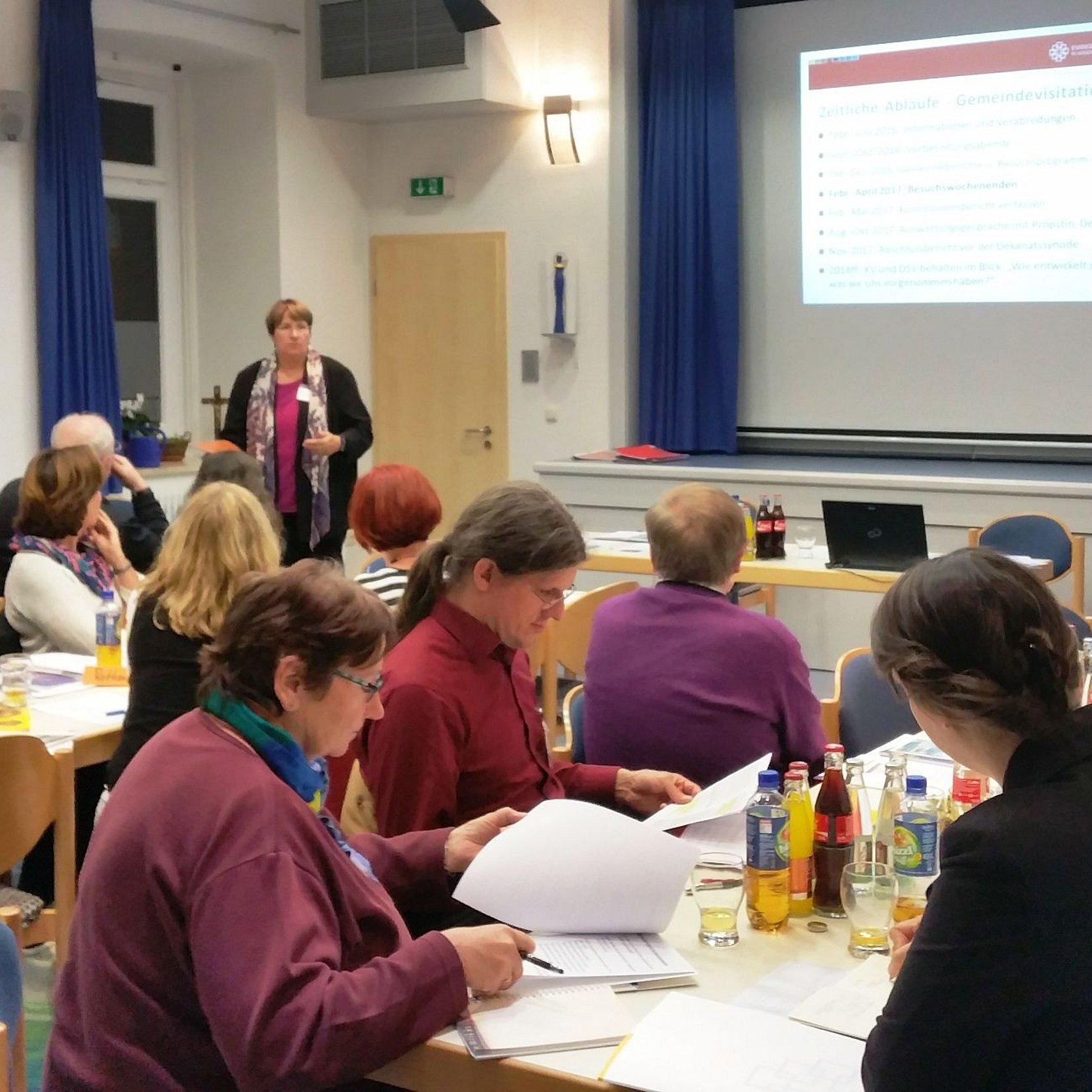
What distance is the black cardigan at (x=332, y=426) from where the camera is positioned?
642cm

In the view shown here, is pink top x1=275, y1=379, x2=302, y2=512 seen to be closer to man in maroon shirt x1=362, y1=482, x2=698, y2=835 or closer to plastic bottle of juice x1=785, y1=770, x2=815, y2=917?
man in maroon shirt x1=362, y1=482, x2=698, y2=835

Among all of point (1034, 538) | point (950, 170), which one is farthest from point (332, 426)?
point (950, 170)

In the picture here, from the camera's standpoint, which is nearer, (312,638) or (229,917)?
(229,917)

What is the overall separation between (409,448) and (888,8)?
3.53 m

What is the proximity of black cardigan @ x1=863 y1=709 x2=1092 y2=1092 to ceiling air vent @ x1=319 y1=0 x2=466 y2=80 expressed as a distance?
6814 millimetres

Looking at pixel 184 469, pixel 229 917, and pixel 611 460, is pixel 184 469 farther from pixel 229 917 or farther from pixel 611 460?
pixel 229 917

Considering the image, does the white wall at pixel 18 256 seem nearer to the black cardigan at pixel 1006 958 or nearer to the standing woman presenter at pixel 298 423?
the standing woman presenter at pixel 298 423

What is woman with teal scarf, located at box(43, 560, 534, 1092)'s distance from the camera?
156cm

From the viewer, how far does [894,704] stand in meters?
3.37

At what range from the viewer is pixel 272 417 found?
6.41 metres

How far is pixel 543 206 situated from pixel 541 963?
6.45 metres

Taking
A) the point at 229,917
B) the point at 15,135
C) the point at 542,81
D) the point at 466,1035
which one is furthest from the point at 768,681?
the point at 542,81

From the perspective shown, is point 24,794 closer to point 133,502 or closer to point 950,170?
point 133,502

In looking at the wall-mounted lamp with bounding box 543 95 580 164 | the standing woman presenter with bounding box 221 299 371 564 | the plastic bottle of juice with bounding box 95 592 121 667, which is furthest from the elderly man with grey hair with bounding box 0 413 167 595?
the wall-mounted lamp with bounding box 543 95 580 164
